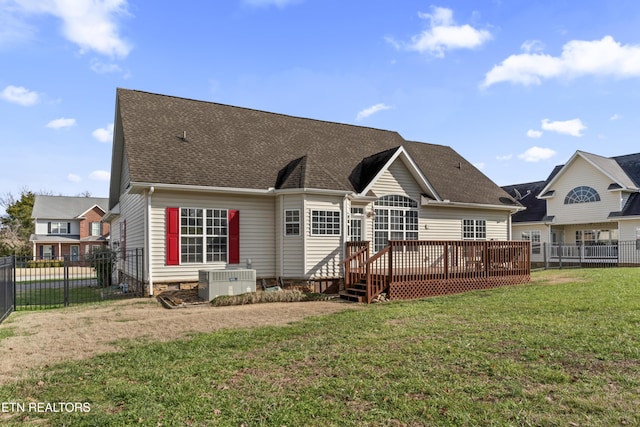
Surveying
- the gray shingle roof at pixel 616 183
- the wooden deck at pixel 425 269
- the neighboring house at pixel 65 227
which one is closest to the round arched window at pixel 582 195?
the gray shingle roof at pixel 616 183

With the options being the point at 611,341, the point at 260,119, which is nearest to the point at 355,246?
the point at 260,119

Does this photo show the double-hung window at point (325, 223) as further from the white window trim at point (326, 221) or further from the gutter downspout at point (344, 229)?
the gutter downspout at point (344, 229)

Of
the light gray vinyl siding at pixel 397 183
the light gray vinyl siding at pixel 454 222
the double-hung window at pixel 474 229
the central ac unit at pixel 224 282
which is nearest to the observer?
the central ac unit at pixel 224 282

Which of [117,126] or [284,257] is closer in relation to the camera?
[284,257]

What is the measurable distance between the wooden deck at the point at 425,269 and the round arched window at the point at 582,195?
18.6 m

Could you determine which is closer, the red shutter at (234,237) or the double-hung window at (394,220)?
the red shutter at (234,237)

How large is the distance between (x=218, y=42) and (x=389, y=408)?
11.2 metres

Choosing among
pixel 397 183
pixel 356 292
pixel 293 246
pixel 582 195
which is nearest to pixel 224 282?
pixel 293 246

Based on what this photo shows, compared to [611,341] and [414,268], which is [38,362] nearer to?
[611,341]

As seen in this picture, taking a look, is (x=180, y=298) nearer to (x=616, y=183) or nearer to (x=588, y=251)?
(x=588, y=251)

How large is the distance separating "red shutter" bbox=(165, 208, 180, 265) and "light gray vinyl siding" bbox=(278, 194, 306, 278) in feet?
11.6

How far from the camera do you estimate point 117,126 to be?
706 inches

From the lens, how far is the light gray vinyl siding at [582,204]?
2973cm

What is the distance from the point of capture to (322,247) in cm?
1519
